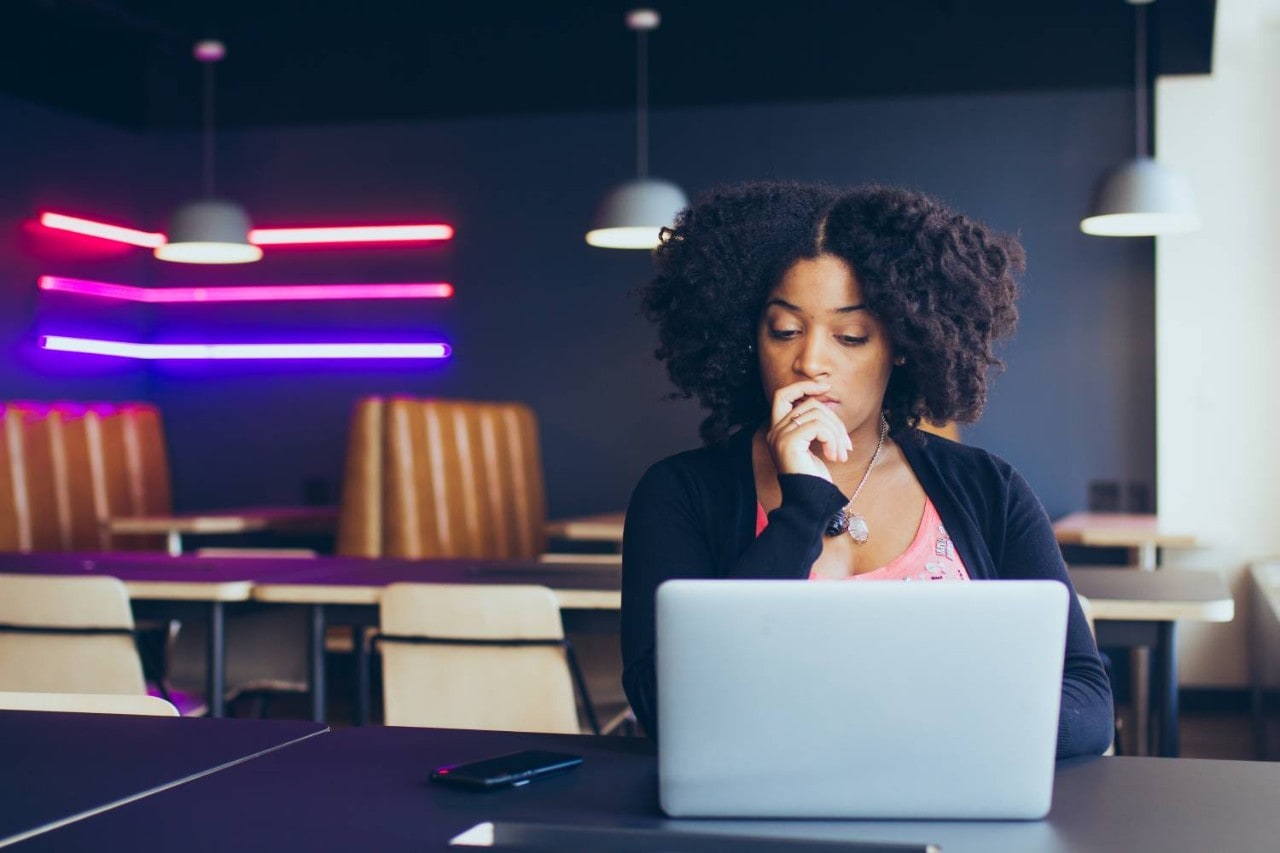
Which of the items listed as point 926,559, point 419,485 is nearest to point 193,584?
point 419,485

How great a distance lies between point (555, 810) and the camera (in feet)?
3.80

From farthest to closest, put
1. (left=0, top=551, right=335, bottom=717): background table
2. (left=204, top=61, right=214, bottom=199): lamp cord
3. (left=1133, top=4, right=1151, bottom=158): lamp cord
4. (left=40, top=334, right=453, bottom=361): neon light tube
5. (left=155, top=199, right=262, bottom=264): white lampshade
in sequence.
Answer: (left=204, top=61, right=214, bottom=199): lamp cord → (left=40, top=334, right=453, bottom=361): neon light tube → (left=1133, top=4, right=1151, bottom=158): lamp cord → (left=155, top=199, right=262, bottom=264): white lampshade → (left=0, top=551, right=335, bottom=717): background table

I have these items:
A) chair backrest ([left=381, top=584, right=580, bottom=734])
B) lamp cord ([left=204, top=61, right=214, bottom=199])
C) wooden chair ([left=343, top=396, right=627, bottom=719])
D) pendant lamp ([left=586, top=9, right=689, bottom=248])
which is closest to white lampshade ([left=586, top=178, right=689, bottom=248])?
pendant lamp ([left=586, top=9, right=689, bottom=248])

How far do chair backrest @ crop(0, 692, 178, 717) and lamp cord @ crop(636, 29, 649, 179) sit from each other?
4945 millimetres

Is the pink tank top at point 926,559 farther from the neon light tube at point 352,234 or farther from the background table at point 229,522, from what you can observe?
the neon light tube at point 352,234

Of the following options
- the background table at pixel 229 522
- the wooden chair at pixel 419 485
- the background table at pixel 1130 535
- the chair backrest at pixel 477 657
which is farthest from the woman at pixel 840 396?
the background table at pixel 229 522

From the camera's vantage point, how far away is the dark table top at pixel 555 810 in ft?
3.48

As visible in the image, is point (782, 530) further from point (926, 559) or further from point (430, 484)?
point (430, 484)

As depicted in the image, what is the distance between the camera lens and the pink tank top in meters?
1.69

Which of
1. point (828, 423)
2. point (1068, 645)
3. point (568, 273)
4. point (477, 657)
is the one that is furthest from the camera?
point (568, 273)

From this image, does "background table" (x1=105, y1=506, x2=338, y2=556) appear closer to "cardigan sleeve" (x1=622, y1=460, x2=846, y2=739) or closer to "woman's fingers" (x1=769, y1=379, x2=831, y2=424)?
"cardigan sleeve" (x1=622, y1=460, x2=846, y2=739)

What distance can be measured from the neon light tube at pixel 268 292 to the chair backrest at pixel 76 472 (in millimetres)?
622

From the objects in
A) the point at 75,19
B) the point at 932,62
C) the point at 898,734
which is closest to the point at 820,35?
the point at 932,62

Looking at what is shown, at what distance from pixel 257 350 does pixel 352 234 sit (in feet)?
2.60
